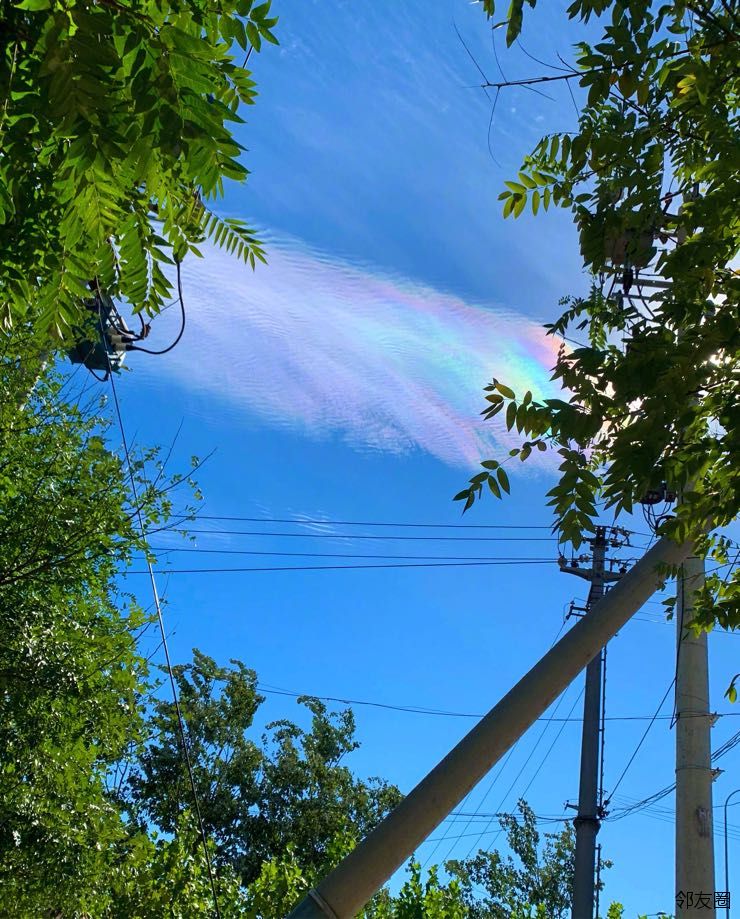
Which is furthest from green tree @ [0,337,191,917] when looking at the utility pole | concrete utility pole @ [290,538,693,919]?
the utility pole

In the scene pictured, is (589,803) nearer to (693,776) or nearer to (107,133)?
(693,776)

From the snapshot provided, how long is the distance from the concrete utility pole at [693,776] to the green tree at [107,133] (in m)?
4.41

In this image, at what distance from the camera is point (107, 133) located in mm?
1654

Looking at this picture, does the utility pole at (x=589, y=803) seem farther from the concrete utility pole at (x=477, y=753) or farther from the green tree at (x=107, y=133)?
the green tree at (x=107, y=133)

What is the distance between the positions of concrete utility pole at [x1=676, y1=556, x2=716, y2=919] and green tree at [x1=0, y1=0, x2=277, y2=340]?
4.41 m

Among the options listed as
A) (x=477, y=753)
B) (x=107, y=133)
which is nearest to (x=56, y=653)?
(x=477, y=753)

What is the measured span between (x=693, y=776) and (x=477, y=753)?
11.7 ft

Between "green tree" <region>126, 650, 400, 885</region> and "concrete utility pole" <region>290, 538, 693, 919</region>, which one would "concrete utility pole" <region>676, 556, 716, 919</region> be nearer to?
"concrete utility pole" <region>290, 538, 693, 919</region>

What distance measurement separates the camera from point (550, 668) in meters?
4.06

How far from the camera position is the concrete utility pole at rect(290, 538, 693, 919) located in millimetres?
3205

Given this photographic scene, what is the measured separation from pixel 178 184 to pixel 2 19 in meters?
0.79

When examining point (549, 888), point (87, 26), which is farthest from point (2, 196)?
point (549, 888)

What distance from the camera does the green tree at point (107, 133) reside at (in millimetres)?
1578

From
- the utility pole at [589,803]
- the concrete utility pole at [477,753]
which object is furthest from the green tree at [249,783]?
the concrete utility pole at [477,753]
